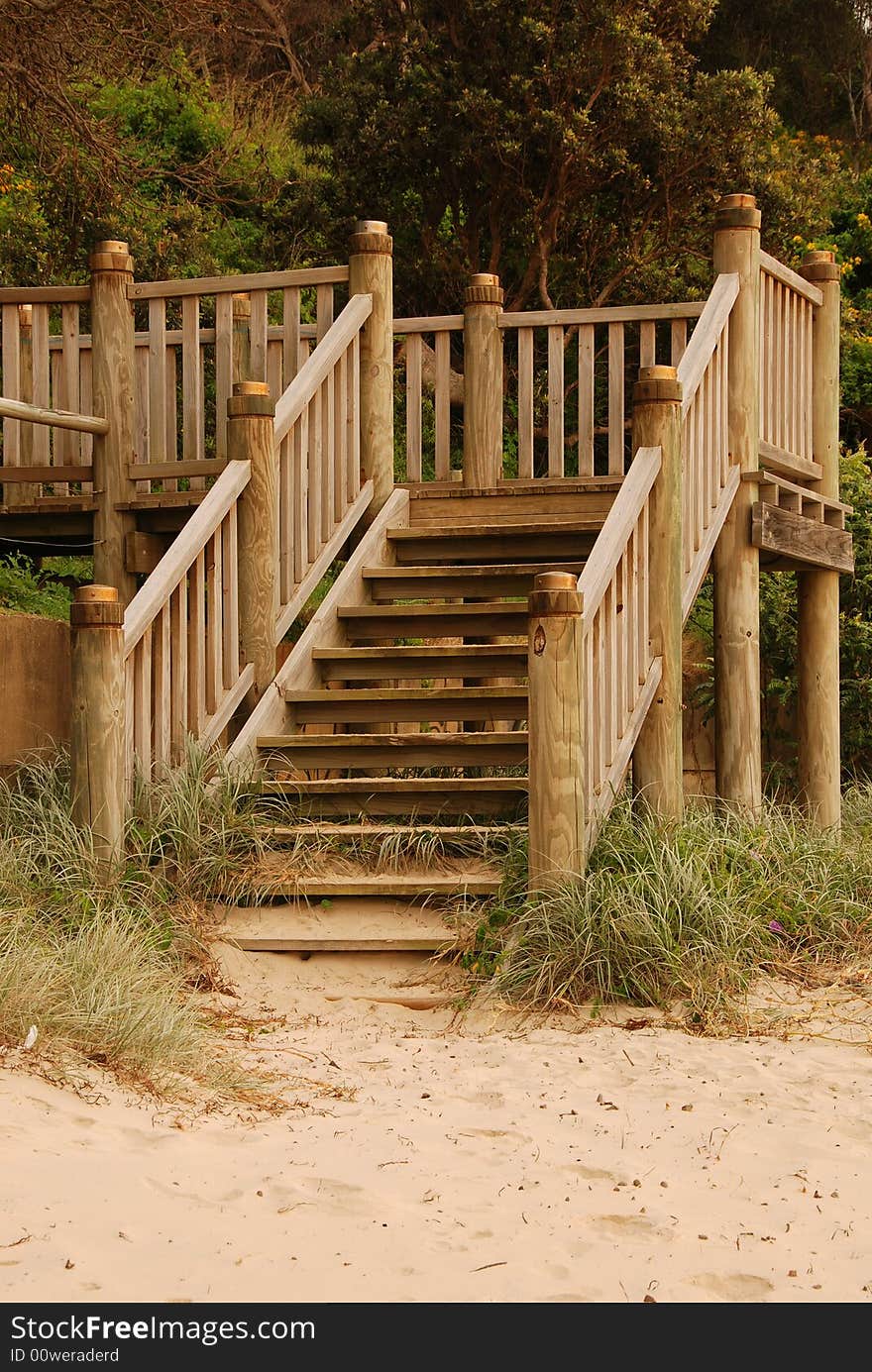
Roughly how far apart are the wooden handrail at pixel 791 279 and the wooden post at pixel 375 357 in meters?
1.96

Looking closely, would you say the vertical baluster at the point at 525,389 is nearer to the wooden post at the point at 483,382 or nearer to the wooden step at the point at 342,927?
the wooden post at the point at 483,382

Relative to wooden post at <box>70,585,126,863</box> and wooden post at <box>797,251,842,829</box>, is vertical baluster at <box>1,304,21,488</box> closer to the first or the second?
wooden post at <box>70,585,126,863</box>

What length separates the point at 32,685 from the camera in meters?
7.61

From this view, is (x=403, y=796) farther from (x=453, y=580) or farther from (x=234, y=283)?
(x=234, y=283)

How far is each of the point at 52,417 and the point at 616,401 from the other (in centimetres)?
316

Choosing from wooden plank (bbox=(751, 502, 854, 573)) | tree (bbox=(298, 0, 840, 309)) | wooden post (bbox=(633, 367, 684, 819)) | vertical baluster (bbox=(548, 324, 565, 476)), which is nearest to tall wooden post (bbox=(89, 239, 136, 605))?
vertical baluster (bbox=(548, 324, 565, 476))

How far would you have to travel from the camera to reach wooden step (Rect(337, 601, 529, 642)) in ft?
26.1

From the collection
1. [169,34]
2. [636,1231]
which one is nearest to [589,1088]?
[636,1231]

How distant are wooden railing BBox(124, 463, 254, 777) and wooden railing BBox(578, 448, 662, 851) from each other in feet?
5.58

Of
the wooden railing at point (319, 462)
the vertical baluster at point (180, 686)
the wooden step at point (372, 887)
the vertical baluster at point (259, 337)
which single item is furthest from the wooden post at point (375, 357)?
the wooden step at point (372, 887)

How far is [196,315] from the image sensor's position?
28.1 ft

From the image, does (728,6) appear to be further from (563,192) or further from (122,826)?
(122,826)

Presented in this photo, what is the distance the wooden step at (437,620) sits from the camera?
7949 mm

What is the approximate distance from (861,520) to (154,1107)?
8397mm
